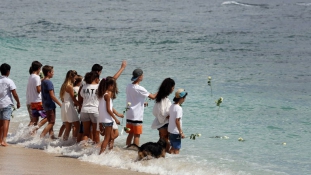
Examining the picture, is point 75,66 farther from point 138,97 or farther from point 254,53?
point 138,97

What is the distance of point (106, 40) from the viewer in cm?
3164

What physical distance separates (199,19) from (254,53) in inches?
495

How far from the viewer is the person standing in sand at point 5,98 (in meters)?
10.2

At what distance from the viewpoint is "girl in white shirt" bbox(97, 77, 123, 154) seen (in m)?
9.25

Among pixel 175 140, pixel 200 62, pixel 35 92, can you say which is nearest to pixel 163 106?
pixel 175 140

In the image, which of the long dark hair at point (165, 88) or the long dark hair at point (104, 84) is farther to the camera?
the long dark hair at point (165, 88)

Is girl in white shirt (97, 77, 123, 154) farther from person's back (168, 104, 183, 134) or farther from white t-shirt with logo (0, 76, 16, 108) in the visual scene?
white t-shirt with logo (0, 76, 16, 108)

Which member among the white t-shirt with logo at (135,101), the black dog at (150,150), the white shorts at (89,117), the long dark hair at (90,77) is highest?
the long dark hair at (90,77)

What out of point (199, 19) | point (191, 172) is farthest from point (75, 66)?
point (199, 19)

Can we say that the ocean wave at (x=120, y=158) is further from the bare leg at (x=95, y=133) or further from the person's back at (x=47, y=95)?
the person's back at (x=47, y=95)

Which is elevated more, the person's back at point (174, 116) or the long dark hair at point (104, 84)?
the long dark hair at point (104, 84)

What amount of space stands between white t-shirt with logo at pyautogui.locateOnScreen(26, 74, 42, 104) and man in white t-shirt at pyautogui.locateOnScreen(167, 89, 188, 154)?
105 inches

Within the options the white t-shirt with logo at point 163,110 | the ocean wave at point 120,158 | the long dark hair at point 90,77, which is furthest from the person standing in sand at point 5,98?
the white t-shirt with logo at point 163,110

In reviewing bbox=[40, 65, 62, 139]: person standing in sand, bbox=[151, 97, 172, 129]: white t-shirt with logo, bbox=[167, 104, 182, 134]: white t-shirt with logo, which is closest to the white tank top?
bbox=[151, 97, 172, 129]: white t-shirt with logo
